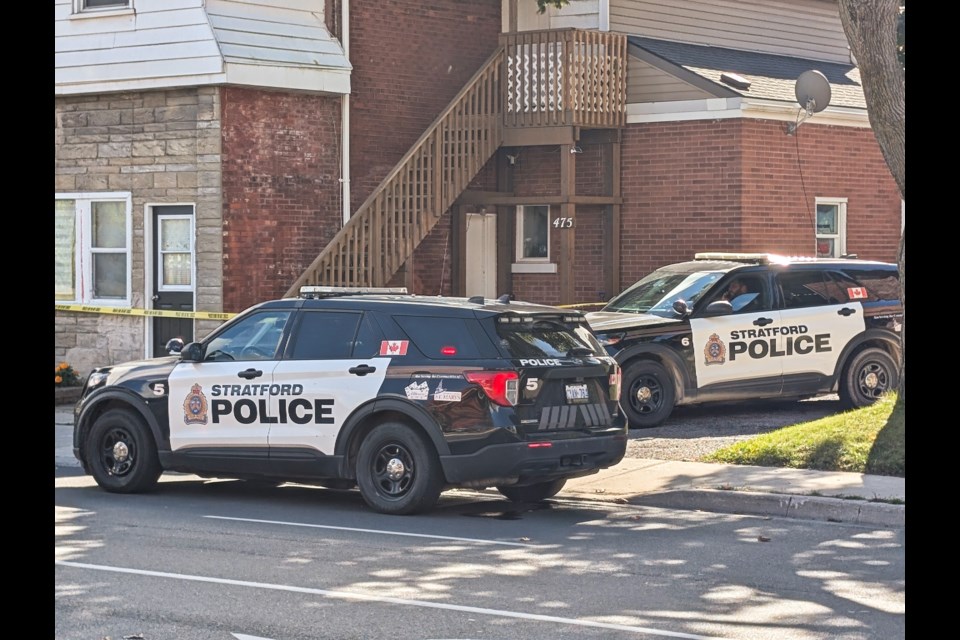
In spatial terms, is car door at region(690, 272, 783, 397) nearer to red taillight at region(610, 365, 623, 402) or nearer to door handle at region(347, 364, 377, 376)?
red taillight at region(610, 365, 623, 402)

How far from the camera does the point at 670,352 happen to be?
15172 mm

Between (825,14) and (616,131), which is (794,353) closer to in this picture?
(616,131)

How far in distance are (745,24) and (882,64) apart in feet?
39.4

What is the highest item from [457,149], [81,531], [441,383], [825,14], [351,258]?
[825,14]

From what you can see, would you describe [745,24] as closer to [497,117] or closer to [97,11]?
[497,117]

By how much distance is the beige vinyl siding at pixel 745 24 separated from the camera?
22719mm

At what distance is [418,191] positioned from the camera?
20.2 meters

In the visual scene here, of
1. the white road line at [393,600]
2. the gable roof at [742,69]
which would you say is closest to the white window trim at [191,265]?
the gable roof at [742,69]

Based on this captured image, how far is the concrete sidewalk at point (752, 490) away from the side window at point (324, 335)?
2.38 metres

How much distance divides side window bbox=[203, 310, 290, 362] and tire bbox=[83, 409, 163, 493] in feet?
2.91

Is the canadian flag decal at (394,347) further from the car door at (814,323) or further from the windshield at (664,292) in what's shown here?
the car door at (814,323)

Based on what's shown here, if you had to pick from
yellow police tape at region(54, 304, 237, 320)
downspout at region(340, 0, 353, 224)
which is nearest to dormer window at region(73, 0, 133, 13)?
downspout at region(340, 0, 353, 224)
